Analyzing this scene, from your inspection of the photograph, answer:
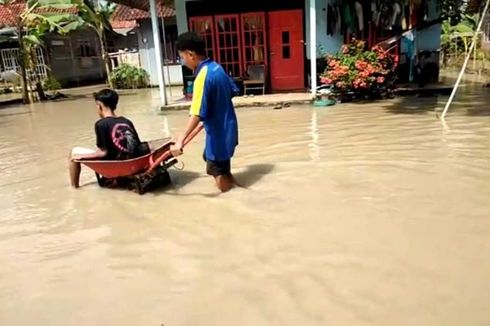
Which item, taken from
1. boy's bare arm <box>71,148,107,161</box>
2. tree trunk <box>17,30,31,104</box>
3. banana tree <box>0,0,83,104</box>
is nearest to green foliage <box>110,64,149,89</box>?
banana tree <box>0,0,83,104</box>

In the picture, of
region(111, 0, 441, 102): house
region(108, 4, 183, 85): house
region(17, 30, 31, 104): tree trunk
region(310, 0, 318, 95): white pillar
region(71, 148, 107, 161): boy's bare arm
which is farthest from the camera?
region(108, 4, 183, 85): house

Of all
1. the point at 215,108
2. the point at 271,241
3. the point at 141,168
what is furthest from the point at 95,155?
the point at 271,241

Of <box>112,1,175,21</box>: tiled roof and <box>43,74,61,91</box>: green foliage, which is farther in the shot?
<box>43,74,61,91</box>: green foliage

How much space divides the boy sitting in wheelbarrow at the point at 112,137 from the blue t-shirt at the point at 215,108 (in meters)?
0.85

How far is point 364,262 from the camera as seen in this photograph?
3.39 metres

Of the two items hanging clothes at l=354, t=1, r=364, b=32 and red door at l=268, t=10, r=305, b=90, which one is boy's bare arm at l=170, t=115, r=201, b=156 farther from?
hanging clothes at l=354, t=1, r=364, b=32

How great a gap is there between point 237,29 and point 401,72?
466 centimetres

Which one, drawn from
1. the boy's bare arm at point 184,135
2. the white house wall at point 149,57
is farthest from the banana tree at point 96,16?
the boy's bare arm at point 184,135

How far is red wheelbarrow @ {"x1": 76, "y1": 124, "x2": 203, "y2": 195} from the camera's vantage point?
506cm

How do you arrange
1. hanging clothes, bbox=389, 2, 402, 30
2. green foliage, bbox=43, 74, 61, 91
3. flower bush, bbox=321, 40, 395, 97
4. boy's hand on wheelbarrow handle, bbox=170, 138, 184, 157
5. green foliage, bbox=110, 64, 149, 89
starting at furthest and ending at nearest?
1. green foliage, bbox=110, 64, 149, 89
2. green foliage, bbox=43, 74, 61, 91
3. hanging clothes, bbox=389, 2, 402, 30
4. flower bush, bbox=321, 40, 395, 97
5. boy's hand on wheelbarrow handle, bbox=170, 138, 184, 157

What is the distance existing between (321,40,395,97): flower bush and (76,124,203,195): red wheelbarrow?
6546 mm

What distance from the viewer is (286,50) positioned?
43.2ft

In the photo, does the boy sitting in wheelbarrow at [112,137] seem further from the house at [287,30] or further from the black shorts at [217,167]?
the house at [287,30]

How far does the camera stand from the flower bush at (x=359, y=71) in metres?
10.8
